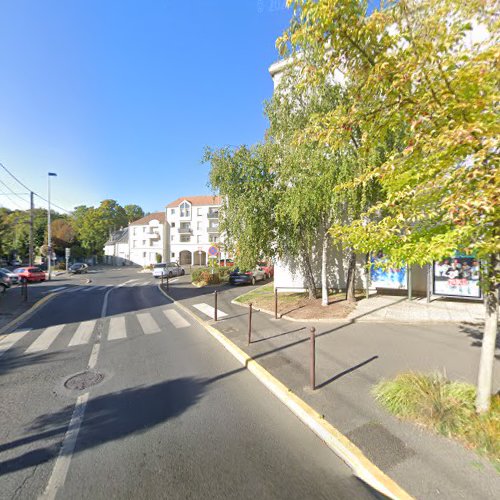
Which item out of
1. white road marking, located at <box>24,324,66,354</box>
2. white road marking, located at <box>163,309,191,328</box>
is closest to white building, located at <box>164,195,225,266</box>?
white road marking, located at <box>163,309,191,328</box>

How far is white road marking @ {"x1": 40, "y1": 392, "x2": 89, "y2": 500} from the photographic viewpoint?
2.59 metres

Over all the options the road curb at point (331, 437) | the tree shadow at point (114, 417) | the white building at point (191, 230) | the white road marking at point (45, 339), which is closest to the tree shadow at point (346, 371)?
the road curb at point (331, 437)

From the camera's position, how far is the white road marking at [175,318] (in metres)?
8.85

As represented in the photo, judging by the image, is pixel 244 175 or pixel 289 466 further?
pixel 244 175

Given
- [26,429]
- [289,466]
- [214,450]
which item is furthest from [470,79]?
[26,429]

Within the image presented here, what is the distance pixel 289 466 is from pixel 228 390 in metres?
1.83

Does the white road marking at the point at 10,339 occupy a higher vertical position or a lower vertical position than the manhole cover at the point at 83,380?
lower

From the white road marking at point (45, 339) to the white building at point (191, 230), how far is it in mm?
35271

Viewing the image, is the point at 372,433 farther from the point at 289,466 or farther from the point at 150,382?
the point at 150,382

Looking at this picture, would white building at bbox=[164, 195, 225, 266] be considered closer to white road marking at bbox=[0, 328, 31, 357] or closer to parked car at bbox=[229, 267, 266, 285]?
parked car at bbox=[229, 267, 266, 285]

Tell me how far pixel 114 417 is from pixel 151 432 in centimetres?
76

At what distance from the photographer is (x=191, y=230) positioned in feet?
145

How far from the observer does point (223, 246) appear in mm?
10883

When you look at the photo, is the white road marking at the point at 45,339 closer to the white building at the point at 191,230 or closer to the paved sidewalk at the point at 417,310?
the paved sidewalk at the point at 417,310
